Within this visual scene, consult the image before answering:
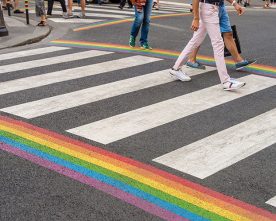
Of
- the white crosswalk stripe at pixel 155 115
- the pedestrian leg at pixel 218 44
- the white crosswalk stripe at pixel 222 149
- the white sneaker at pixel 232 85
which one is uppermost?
the pedestrian leg at pixel 218 44

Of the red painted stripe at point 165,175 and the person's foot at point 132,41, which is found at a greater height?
the person's foot at point 132,41

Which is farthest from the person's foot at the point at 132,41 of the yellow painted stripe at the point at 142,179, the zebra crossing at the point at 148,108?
the yellow painted stripe at the point at 142,179

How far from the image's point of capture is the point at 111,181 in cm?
402

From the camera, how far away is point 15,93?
21.2 feet

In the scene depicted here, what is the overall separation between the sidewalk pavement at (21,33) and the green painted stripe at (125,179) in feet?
17.8

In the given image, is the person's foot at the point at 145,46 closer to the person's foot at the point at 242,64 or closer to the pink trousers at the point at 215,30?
the person's foot at the point at 242,64

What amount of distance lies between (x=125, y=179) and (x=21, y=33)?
309 inches

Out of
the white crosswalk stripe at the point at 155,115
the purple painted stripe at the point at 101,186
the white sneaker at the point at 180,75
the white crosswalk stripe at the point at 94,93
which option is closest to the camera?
the purple painted stripe at the point at 101,186

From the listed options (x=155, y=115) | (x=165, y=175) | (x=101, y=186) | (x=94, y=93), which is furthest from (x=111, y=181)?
(x=94, y=93)

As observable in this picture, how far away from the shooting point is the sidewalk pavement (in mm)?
10102

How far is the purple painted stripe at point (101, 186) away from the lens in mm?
3575

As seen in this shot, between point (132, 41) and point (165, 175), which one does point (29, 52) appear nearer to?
point (132, 41)

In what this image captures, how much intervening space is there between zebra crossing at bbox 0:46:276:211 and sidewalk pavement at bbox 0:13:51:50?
1.59m

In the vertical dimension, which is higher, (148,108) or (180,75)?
(180,75)
